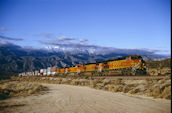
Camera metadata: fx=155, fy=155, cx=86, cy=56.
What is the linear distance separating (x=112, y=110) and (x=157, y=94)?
5.29m

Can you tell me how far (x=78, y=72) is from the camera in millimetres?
50469

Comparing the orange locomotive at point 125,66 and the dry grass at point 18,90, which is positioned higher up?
the orange locomotive at point 125,66

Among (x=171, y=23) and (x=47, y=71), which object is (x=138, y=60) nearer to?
(x=171, y=23)

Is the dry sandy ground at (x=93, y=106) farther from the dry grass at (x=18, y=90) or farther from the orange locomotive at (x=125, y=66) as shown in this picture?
the orange locomotive at (x=125, y=66)

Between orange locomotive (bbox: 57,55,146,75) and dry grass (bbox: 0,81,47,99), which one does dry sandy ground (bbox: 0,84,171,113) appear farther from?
orange locomotive (bbox: 57,55,146,75)

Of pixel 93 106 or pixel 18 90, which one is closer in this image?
pixel 93 106

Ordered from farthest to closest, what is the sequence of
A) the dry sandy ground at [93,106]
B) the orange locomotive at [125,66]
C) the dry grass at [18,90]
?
the orange locomotive at [125,66], the dry grass at [18,90], the dry sandy ground at [93,106]

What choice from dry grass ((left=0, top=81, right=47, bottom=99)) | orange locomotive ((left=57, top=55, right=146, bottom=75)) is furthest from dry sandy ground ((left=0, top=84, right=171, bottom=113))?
orange locomotive ((left=57, top=55, right=146, bottom=75))

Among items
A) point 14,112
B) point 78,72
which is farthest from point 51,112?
point 78,72

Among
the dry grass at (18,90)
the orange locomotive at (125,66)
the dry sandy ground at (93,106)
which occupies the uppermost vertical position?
the orange locomotive at (125,66)

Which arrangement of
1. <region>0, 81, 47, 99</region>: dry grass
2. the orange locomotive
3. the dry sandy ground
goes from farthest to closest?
the orange locomotive → <region>0, 81, 47, 99</region>: dry grass → the dry sandy ground

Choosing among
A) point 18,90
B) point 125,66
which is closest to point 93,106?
point 18,90

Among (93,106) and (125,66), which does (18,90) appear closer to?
(93,106)

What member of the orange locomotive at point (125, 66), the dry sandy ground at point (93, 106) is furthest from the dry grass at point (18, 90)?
the orange locomotive at point (125, 66)
